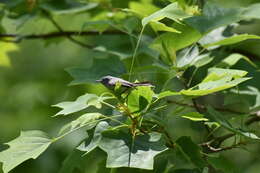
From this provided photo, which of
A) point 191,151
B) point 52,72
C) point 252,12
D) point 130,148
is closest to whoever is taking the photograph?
point 130,148

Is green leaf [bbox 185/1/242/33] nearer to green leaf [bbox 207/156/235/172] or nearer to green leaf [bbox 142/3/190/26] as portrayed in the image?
green leaf [bbox 142/3/190/26]

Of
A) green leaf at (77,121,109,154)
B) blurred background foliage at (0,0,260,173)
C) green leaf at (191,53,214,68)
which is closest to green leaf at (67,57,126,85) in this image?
blurred background foliage at (0,0,260,173)

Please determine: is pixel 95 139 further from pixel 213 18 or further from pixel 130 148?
pixel 213 18

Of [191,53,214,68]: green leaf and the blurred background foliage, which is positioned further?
the blurred background foliage

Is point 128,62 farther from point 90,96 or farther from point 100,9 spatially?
point 90,96

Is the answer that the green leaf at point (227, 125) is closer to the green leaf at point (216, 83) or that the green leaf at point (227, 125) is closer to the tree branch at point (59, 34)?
the green leaf at point (216, 83)

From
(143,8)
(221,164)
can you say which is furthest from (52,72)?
(221,164)

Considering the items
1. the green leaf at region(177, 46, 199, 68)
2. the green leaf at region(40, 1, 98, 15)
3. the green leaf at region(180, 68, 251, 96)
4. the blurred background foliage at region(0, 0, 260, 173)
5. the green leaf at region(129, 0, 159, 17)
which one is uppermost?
the green leaf at region(129, 0, 159, 17)

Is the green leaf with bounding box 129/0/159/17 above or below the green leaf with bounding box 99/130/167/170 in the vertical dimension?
above
